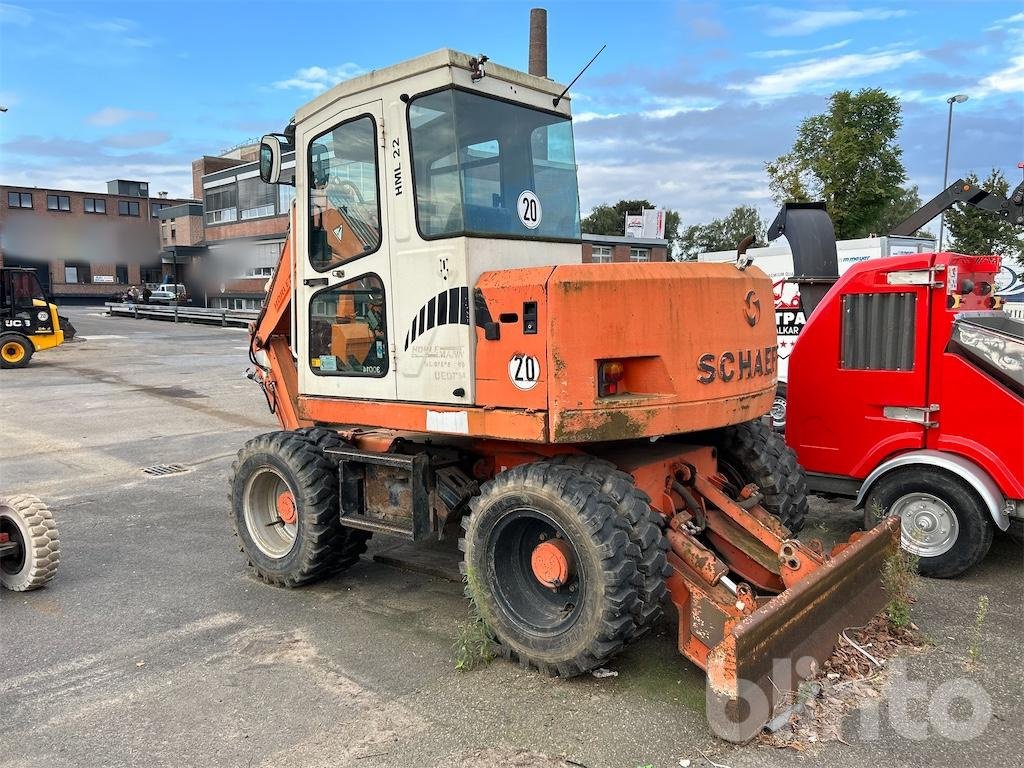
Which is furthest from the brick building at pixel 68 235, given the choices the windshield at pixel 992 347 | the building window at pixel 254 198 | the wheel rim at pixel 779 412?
the windshield at pixel 992 347

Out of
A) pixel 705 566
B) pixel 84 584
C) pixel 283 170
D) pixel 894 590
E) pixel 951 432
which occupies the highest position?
pixel 283 170

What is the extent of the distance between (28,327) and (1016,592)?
903 inches

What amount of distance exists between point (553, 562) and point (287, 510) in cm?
237

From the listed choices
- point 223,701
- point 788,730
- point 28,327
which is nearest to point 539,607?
point 788,730

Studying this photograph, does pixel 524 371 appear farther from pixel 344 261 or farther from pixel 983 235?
pixel 983 235

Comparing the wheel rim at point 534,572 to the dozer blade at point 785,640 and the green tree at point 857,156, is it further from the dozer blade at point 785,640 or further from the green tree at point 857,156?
the green tree at point 857,156

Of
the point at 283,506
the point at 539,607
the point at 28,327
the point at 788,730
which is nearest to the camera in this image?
the point at 788,730

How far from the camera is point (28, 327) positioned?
69.1ft

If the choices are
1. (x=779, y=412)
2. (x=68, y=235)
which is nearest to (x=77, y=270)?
(x=68, y=235)

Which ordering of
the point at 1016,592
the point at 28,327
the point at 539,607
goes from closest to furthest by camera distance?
the point at 539,607 < the point at 1016,592 < the point at 28,327

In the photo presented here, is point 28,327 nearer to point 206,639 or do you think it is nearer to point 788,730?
point 206,639

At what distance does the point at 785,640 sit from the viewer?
355cm

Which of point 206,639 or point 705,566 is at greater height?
point 705,566

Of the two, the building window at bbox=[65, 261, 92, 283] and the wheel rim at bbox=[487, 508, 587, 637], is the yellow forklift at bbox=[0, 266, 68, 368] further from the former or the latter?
the wheel rim at bbox=[487, 508, 587, 637]
